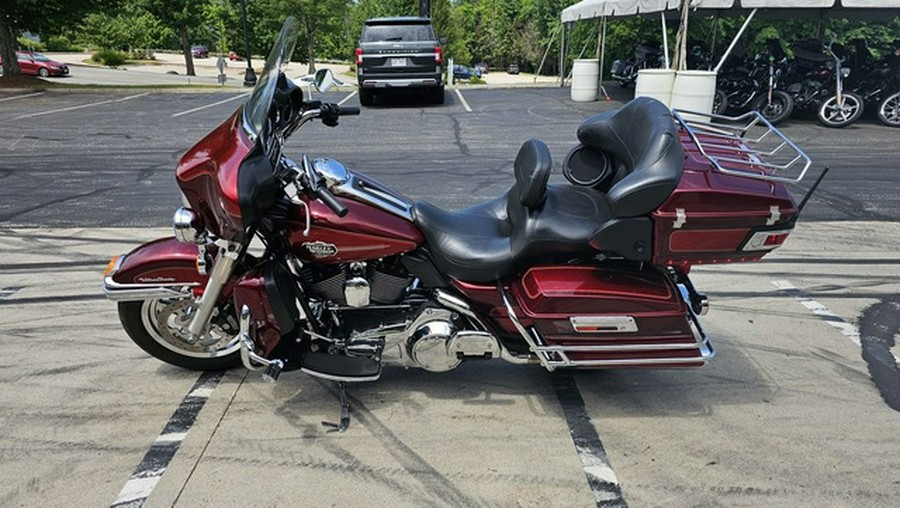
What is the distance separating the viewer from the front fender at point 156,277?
3.02 meters

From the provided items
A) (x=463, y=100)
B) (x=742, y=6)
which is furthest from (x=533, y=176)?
(x=463, y=100)

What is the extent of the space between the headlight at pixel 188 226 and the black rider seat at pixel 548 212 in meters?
0.95

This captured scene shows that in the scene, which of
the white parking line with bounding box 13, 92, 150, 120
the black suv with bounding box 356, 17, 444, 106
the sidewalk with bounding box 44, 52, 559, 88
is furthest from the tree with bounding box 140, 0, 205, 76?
the black suv with bounding box 356, 17, 444, 106

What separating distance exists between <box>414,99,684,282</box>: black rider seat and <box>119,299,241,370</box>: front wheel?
1.18m

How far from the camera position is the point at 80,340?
369 centimetres

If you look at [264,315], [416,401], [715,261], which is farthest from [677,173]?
[264,315]

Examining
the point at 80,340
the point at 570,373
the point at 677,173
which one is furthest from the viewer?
the point at 80,340

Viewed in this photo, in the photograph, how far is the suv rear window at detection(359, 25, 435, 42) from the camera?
1381 cm

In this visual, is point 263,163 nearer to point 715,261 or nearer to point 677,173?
point 677,173

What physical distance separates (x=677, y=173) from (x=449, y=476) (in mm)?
1528

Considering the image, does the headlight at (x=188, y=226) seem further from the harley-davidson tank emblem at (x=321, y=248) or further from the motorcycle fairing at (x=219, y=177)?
the harley-davidson tank emblem at (x=321, y=248)

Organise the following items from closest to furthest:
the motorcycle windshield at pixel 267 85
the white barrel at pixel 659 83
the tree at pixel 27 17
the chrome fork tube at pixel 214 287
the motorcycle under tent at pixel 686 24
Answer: the motorcycle windshield at pixel 267 85
the chrome fork tube at pixel 214 287
the motorcycle under tent at pixel 686 24
the white barrel at pixel 659 83
the tree at pixel 27 17

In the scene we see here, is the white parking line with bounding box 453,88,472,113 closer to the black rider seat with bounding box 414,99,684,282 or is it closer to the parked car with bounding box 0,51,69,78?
the black rider seat with bounding box 414,99,684,282

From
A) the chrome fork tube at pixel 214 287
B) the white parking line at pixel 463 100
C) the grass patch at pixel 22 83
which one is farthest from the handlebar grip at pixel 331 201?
the grass patch at pixel 22 83
